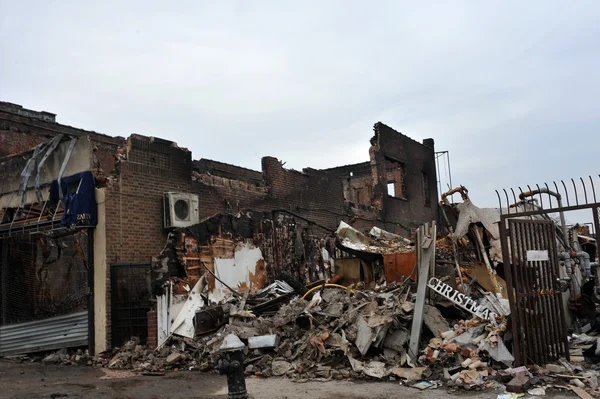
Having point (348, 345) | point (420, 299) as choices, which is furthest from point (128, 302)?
point (420, 299)

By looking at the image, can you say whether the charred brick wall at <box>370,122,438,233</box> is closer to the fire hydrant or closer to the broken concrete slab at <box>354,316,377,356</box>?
the broken concrete slab at <box>354,316,377,356</box>

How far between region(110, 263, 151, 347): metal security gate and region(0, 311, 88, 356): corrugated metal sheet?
0.63 metres

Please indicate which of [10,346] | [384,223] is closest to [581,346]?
[10,346]

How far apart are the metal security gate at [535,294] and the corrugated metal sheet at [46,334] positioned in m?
7.93

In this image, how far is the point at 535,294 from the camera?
7117mm

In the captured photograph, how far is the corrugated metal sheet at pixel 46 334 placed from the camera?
10.4 meters

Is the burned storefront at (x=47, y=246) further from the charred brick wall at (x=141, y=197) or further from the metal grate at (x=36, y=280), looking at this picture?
the charred brick wall at (x=141, y=197)

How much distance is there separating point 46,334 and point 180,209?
3.71m

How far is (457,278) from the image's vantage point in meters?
10.0

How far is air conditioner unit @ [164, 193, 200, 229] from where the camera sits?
1146 centimetres

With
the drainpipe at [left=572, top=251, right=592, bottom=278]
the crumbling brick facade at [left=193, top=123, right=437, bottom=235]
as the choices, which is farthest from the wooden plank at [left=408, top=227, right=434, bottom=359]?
the crumbling brick facade at [left=193, top=123, right=437, bottom=235]

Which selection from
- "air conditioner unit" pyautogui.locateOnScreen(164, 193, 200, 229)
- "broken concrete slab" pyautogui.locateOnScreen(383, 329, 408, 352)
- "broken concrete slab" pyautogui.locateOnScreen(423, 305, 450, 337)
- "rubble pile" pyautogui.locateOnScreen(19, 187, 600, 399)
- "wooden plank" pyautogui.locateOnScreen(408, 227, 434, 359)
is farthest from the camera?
"air conditioner unit" pyautogui.locateOnScreen(164, 193, 200, 229)

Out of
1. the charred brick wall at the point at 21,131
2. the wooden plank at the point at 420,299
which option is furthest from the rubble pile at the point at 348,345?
the charred brick wall at the point at 21,131

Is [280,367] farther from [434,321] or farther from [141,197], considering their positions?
[141,197]
